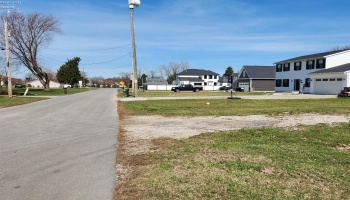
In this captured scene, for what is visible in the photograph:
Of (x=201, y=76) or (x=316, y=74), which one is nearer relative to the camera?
(x=316, y=74)

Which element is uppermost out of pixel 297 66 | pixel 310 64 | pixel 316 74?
pixel 310 64

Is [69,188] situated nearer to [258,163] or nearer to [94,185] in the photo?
[94,185]

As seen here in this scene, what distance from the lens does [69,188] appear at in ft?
14.4

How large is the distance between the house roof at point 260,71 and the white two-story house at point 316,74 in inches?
391

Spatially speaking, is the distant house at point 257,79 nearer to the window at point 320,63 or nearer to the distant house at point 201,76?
the window at point 320,63

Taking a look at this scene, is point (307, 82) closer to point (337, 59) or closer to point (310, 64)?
point (310, 64)

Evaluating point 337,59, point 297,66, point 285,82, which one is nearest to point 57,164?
point 337,59

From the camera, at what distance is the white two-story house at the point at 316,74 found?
35.6m

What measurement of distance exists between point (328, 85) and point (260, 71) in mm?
24911

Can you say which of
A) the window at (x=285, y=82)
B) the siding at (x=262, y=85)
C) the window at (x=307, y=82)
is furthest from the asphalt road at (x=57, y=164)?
the siding at (x=262, y=85)

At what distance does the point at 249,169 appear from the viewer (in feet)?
16.6

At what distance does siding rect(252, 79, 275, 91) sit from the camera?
59.3m

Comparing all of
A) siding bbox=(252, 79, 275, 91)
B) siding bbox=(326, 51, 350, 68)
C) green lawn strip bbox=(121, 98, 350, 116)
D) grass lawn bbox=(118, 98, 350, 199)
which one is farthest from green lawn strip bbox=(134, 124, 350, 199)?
siding bbox=(252, 79, 275, 91)

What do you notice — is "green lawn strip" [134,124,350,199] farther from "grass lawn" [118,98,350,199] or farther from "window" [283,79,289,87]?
"window" [283,79,289,87]
